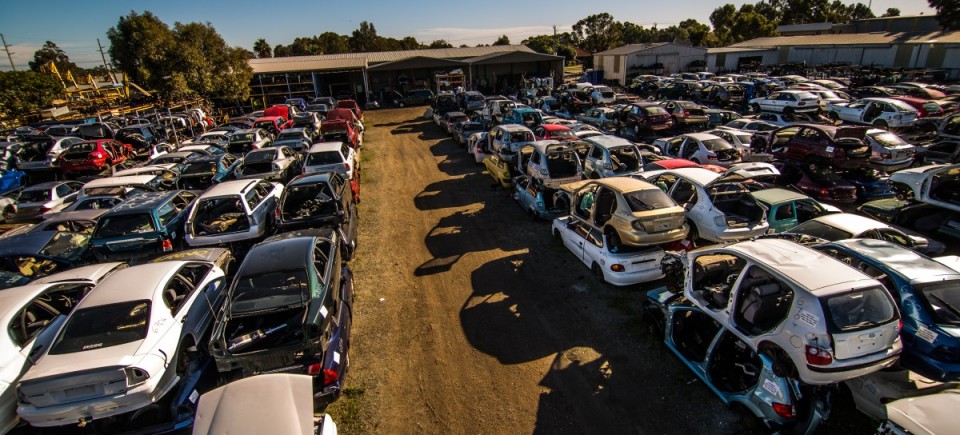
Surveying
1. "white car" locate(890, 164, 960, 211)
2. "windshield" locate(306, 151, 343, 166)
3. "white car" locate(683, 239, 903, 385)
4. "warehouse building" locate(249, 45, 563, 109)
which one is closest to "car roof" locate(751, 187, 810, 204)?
"white car" locate(890, 164, 960, 211)

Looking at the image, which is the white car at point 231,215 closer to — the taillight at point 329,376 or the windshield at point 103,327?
the windshield at point 103,327

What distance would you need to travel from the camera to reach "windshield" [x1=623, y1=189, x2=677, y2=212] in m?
8.67

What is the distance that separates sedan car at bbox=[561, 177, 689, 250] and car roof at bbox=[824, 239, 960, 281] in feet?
8.17

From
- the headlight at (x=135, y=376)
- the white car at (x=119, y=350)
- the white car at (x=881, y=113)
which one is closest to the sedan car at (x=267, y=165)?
the white car at (x=119, y=350)

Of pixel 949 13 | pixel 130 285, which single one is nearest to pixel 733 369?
pixel 130 285

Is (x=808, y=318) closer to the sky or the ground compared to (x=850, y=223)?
closer to the sky

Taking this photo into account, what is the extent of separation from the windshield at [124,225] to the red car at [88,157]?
10509mm

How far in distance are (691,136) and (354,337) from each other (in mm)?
13124

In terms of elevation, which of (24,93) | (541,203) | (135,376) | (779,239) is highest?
(24,93)

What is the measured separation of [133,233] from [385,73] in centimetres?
3869

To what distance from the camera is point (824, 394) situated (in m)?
5.02

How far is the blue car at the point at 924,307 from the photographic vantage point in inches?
214

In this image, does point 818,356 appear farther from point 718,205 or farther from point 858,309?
point 718,205

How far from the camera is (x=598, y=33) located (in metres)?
Result: 93.6
